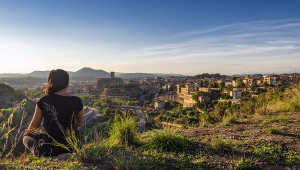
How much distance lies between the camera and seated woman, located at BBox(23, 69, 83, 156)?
1908mm

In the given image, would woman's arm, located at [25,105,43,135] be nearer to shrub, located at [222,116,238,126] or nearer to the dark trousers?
the dark trousers

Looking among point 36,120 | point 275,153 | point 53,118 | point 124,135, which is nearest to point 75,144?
point 53,118

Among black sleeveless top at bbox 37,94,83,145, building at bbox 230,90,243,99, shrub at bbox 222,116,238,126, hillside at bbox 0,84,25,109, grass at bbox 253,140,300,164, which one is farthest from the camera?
building at bbox 230,90,243,99

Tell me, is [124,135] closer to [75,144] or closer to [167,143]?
[167,143]

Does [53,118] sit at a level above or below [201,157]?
above

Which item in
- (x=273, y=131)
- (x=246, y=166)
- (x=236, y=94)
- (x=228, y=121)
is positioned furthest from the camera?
(x=236, y=94)

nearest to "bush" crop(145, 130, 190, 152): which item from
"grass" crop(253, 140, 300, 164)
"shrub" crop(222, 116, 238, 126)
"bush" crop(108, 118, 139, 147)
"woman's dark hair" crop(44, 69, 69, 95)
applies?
"bush" crop(108, 118, 139, 147)

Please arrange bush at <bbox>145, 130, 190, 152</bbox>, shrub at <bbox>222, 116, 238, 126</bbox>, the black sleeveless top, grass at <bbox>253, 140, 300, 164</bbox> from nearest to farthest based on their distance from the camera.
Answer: grass at <bbox>253, 140, 300, 164</bbox>, the black sleeveless top, bush at <bbox>145, 130, 190, 152</bbox>, shrub at <bbox>222, 116, 238, 126</bbox>

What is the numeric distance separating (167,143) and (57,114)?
1.25 meters

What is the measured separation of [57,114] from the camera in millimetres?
1922

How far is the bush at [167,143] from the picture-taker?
208 centimetres

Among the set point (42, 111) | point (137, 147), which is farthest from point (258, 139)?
point (42, 111)

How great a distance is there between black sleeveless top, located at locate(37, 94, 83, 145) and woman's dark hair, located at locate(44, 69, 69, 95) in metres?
0.09

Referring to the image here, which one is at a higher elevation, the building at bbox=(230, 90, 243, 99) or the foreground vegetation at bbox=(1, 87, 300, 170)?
the foreground vegetation at bbox=(1, 87, 300, 170)
